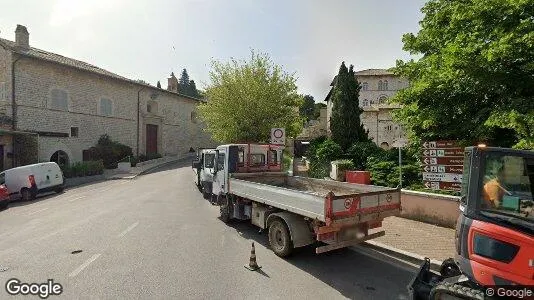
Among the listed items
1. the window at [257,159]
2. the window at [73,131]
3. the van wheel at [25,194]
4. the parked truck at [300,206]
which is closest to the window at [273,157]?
the window at [257,159]

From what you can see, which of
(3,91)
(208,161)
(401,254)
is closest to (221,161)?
(208,161)

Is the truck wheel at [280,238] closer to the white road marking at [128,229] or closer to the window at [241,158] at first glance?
the window at [241,158]

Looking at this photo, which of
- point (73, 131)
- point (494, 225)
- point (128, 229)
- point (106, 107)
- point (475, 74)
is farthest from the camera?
point (106, 107)

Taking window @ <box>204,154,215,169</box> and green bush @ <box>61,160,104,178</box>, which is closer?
window @ <box>204,154,215,169</box>

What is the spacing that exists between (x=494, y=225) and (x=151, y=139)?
124 feet

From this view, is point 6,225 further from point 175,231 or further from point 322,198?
point 322,198

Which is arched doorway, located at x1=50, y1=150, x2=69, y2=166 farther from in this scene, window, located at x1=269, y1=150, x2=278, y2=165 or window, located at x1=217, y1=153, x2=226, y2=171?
window, located at x1=269, y1=150, x2=278, y2=165

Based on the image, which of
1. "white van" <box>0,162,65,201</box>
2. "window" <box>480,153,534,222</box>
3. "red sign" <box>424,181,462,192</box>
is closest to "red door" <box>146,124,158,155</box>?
"white van" <box>0,162,65,201</box>

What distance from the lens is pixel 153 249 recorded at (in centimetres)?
775

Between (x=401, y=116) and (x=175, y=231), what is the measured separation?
334 inches

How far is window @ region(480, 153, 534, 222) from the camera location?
12.1 feet

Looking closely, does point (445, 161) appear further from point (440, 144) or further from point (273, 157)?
point (273, 157)

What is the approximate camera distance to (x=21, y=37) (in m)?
26.4

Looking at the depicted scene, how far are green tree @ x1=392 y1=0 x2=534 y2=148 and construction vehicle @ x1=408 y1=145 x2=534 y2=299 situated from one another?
14.4 feet
